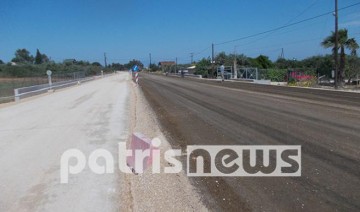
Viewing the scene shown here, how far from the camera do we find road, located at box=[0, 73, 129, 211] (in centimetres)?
655

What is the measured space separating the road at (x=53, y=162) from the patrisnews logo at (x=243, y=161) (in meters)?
1.77

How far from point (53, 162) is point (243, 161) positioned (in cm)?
399

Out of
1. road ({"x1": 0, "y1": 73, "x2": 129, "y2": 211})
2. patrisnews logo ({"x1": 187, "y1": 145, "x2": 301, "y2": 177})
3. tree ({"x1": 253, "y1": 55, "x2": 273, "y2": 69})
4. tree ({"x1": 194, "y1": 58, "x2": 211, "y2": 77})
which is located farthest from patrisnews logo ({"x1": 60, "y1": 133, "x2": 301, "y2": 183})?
tree ({"x1": 253, "y1": 55, "x2": 273, "y2": 69})

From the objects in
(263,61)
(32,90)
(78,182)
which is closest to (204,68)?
(263,61)

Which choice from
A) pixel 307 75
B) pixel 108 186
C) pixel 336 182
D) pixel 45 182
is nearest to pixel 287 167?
pixel 336 182

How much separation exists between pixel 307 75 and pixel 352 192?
39.9 m

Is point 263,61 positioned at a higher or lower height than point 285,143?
higher

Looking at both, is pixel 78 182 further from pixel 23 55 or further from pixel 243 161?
pixel 23 55

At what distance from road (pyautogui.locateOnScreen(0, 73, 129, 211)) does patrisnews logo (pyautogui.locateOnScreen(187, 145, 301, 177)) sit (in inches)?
69.8

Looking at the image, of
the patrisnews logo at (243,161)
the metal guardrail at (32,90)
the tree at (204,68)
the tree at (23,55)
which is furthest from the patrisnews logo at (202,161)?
the tree at (23,55)

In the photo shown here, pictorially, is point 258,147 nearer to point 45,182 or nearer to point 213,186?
point 213,186

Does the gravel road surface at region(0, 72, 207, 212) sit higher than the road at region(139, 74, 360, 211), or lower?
lower

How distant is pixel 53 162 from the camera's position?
921 cm

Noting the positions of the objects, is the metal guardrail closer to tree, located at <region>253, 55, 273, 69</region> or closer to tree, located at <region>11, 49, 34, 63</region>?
tree, located at <region>253, 55, 273, 69</region>
